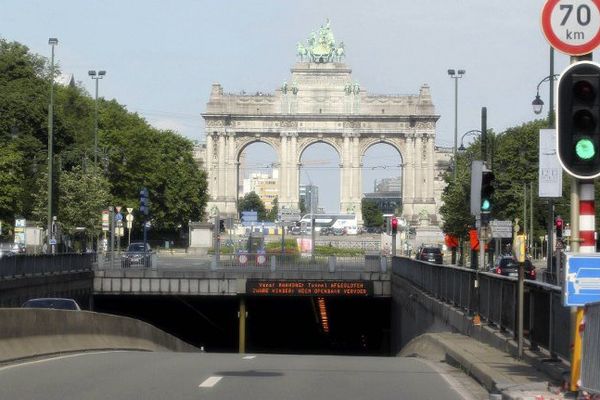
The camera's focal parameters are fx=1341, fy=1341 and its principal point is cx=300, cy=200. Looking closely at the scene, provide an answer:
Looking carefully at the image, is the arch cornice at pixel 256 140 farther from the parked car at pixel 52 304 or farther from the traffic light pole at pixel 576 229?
the traffic light pole at pixel 576 229

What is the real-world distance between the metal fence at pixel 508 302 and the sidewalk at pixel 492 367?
45cm

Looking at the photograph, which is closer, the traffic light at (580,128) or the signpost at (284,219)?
the traffic light at (580,128)

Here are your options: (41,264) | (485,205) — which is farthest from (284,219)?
(485,205)

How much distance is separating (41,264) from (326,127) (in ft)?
432

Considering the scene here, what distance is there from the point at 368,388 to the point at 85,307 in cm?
4822

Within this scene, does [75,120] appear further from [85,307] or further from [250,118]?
[250,118]

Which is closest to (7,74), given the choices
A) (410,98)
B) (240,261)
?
(240,261)

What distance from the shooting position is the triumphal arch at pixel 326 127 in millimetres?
179125

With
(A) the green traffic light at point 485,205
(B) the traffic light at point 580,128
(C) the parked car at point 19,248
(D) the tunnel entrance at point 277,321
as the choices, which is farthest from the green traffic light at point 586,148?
(C) the parked car at point 19,248

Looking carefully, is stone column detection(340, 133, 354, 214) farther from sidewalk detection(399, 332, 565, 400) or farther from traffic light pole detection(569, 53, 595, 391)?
traffic light pole detection(569, 53, 595, 391)

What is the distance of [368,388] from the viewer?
1617 centimetres

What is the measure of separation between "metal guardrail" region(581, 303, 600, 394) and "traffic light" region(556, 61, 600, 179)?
1372 millimetres

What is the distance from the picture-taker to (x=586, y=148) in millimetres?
13219

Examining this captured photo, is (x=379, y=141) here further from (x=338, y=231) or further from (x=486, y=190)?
(x=486, y=190)
